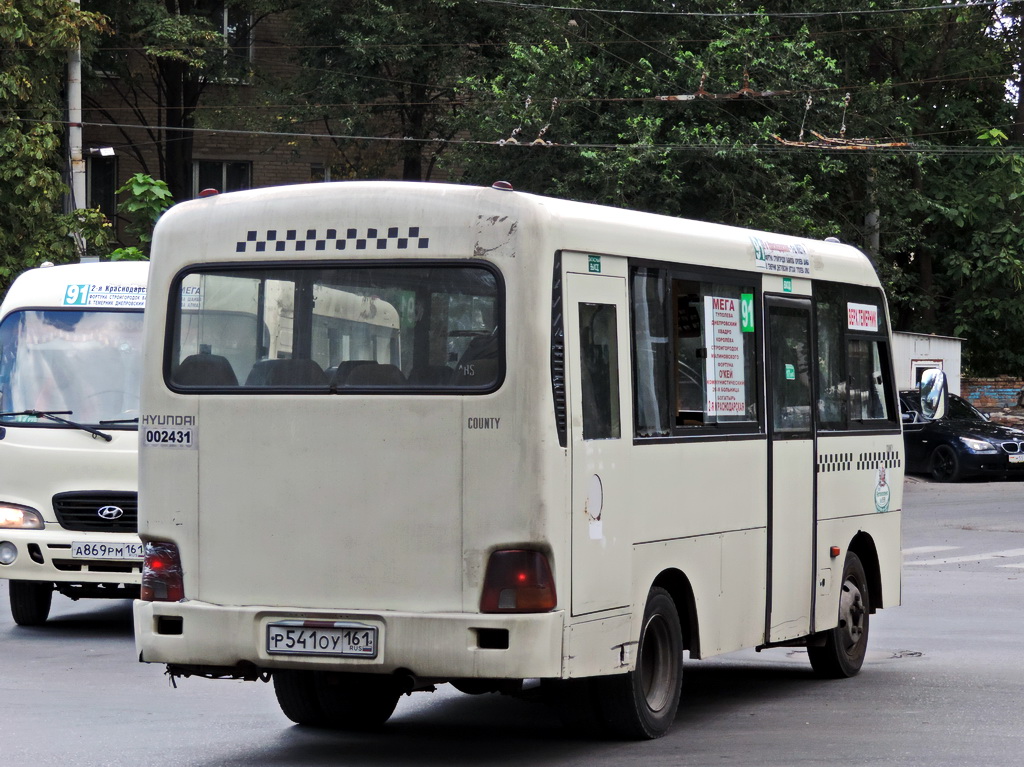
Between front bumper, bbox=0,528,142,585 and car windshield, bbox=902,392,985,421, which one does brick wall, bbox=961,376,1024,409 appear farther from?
front bumper, bbox=0,528,142,585

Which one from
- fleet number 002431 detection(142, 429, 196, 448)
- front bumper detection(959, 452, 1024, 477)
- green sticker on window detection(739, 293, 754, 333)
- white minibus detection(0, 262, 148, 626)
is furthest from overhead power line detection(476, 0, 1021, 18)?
fleet number 002431 detection(142, 429, 196, 448)

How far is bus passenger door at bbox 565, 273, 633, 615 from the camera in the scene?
7.03 m

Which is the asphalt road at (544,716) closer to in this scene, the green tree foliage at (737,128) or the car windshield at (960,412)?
the green tree foliage at (737,128)

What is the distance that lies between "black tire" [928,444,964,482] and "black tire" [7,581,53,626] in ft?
63.3

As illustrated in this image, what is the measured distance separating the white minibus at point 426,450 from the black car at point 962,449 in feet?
67.8

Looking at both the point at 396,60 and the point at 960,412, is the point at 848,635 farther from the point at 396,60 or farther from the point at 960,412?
the point at 396,60

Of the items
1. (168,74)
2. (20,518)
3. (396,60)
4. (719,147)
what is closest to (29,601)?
(20,518)

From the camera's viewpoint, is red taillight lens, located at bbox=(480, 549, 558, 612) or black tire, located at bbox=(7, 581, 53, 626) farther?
black tire, located at bbox=(7, 581, 53, 626)

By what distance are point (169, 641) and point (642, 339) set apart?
2.48 metres

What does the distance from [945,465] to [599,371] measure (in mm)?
22645

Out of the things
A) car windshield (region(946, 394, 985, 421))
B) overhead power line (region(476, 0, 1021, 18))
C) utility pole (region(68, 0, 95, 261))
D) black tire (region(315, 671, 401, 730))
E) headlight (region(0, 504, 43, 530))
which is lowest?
black tire (region(315, 671, 401, 730))

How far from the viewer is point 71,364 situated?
482 inches

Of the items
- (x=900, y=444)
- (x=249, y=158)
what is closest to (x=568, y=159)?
(x=249, y=158)

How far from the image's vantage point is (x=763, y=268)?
29.7 feet
